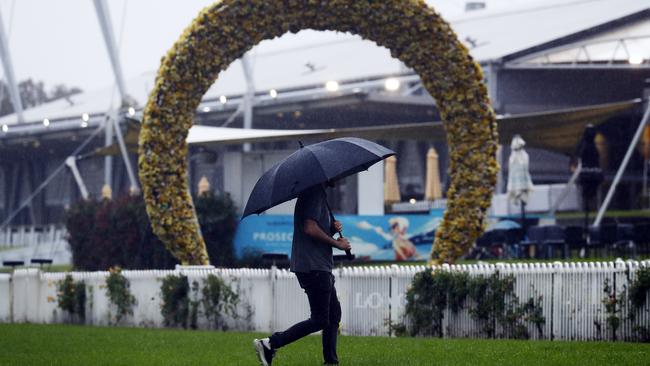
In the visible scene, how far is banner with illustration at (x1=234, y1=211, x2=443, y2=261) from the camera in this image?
2354 cm

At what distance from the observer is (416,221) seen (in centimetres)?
2416

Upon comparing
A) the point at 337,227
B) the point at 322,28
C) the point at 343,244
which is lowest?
the point at 343,244

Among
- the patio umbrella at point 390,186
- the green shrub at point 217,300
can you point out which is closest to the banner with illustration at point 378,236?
the patio umbrella at point 390,186

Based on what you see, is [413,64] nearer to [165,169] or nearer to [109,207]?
[165,169]

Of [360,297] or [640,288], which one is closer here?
[640,288]

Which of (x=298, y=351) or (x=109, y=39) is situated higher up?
(x=109, y=39)

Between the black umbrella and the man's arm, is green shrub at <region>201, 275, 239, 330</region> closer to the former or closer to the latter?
the black umbrella

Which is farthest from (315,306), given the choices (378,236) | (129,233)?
(129,233)

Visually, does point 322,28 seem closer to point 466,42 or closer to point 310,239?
point 310,239

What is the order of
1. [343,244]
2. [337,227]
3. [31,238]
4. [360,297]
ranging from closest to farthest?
[343,244]
[337,227]
[360,297]
[31,238]

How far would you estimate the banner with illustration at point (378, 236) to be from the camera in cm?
2354

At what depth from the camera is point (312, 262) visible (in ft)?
31.5

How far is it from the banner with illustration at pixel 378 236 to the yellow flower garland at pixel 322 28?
4.49 meters

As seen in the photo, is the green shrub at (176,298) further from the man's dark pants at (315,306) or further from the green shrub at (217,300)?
the man's dark pants at (315,306)
